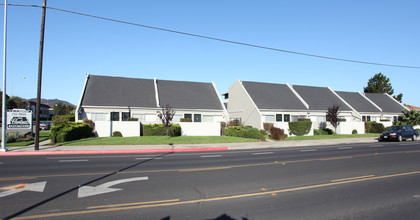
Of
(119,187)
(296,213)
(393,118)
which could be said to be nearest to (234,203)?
(296,213)

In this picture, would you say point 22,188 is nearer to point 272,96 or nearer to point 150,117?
point 150,117

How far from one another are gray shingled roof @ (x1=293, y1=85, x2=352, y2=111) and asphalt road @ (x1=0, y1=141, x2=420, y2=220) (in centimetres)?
2789

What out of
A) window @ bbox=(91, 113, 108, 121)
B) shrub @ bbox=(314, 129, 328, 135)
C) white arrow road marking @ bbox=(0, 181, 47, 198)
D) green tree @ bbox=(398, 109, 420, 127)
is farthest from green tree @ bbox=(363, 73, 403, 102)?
white arrow road marking @ bbox=(0, 181, 47, 198)

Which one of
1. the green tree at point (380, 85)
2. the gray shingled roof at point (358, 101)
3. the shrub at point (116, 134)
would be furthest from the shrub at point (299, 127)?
the green tree at point (380, 85)

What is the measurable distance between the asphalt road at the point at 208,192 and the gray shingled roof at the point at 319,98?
27.9 metres

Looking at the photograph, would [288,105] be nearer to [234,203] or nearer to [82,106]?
[82,106]

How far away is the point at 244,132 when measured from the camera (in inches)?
1056

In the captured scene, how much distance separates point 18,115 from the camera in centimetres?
1983

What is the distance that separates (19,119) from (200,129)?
15775mm

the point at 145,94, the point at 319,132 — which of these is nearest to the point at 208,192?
the point at 145,94

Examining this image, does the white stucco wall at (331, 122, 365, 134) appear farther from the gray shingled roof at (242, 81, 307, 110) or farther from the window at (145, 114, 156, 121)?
the window at (145, 114, 156, 121)

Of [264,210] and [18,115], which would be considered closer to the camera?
[264,210]

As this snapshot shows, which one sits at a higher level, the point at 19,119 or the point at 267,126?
the point at 19,119

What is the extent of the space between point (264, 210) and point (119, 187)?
4.05m
